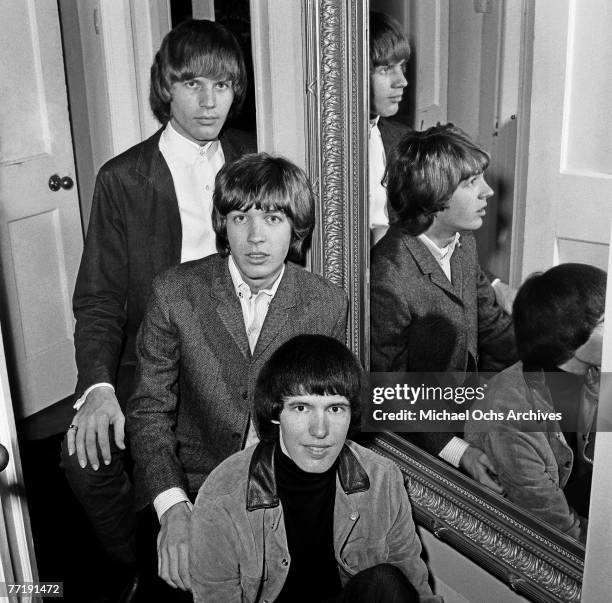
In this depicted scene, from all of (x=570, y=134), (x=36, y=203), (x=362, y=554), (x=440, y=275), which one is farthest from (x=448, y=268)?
(x=36, y=203)

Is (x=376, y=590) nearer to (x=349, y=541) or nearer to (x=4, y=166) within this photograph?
(x=349, y=541)

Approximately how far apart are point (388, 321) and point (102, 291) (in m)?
0.63

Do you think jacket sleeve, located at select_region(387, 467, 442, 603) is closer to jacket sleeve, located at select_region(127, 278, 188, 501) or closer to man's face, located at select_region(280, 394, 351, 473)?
man's face, located at select_region(280, 394, 351, 473)

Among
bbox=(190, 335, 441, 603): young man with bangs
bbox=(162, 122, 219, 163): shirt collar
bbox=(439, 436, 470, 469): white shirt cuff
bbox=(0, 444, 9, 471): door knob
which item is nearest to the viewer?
bbox=(0, 444, 9, 471): door knob

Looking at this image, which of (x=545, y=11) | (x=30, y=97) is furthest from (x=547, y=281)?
(x=30, y=97)

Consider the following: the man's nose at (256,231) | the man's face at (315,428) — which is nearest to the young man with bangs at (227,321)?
the man's nose at (256,231)

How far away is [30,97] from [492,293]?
1.11m

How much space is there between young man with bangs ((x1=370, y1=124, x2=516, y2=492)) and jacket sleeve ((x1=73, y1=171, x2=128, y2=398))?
0.56 metres

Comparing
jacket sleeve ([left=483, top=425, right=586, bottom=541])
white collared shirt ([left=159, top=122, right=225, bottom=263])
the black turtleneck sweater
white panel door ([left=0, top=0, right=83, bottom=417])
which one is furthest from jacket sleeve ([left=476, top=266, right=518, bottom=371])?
white panel door ([left=0, top=0, right=83, bottom=417])

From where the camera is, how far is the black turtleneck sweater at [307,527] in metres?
1.60

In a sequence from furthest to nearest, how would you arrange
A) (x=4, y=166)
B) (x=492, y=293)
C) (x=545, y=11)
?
(x=4, y=166) → (x=492, y=293) → (x=545, y=11)

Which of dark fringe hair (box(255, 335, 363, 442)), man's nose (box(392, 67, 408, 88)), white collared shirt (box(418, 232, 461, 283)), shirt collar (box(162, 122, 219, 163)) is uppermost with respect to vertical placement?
man's nose (box(392, 67, 408, 88))

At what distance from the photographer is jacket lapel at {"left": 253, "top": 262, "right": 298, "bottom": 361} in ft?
5.69

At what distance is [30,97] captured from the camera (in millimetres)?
1911
